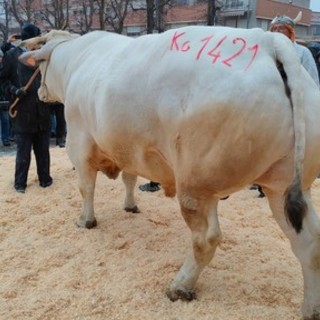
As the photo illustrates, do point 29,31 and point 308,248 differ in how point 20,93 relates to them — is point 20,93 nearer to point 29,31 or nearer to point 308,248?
point 29,31

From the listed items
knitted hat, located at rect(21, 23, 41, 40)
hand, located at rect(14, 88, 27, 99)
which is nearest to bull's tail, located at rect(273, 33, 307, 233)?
hand, located at rect(14, 88, 27, 99)

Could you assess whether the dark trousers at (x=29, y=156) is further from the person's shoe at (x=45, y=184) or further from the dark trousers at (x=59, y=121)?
the dark trousers at (x=59, y=121)

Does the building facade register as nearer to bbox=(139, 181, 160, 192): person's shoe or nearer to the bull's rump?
bbox=(139, 181, 160, 192): person's shoe

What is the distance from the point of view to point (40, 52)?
461 cm

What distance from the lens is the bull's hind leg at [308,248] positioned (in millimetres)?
2598

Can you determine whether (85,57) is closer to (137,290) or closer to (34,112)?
(34,112)

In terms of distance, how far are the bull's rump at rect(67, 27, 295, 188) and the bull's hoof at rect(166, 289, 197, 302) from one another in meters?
0.81

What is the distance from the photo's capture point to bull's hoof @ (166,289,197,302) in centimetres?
297

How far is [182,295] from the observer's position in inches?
117

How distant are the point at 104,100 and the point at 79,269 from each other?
4.22 feet

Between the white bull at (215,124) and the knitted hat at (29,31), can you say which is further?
the knitted hat at (29,31)

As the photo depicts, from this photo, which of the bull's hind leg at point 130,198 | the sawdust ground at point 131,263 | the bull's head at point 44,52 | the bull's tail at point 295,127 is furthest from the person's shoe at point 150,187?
the bull's tail at point 295,127

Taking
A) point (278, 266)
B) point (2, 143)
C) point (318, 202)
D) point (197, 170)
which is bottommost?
point (2, 143)

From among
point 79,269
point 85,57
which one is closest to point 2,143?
point 85,57
